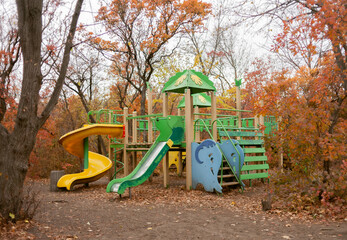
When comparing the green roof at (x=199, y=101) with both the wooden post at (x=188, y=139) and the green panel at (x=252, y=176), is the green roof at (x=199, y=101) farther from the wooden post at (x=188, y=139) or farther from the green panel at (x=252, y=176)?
the green panel at (x=252, y=176)

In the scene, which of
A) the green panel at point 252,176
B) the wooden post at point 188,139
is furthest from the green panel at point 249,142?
the wooden post at point 188,139

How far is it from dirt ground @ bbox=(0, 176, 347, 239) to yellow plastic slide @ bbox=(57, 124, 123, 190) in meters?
2.24

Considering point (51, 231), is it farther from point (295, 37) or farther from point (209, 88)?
point (209, 88)

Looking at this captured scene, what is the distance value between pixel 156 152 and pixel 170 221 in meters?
3.35

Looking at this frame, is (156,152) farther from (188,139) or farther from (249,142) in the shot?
(249,142)

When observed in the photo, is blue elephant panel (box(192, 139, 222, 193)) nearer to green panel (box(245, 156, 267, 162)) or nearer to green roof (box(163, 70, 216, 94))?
green panel (box(245, 156, 267, 162))

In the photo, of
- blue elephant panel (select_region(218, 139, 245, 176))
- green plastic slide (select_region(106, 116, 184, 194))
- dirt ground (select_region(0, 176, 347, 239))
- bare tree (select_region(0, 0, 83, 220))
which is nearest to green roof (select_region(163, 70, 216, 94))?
green plastic slide (select_region(106, 116, 184, 194))

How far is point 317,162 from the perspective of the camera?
6586mm

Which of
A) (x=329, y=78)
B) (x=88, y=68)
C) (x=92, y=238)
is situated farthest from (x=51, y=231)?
(x=88, y=68)

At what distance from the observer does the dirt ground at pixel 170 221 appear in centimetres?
501

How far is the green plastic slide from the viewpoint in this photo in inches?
328

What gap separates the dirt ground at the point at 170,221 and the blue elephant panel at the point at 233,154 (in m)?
1.02

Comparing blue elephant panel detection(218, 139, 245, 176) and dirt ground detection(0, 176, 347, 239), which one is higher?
blue elephant panel detection(218, 139, 245, 176)

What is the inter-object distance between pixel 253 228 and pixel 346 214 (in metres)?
1.74
